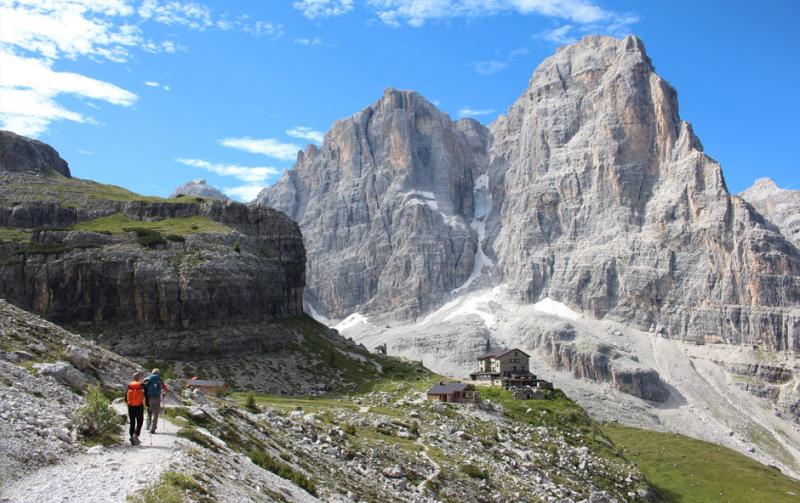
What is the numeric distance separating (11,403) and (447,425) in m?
55.6

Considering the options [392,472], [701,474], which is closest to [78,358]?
[392,472]

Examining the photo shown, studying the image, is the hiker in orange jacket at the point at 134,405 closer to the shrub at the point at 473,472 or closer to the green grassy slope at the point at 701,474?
the shrub at the point at 473,472

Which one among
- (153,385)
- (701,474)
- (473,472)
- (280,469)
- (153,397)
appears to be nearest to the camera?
(153,397)

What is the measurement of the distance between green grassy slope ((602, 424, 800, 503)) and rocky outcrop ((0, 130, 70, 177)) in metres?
137

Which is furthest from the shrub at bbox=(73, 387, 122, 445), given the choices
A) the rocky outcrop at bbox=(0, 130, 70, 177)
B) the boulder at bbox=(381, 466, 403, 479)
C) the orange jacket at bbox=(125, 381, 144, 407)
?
the rocky outcrop at bbox=(0, 130, 70, 177)

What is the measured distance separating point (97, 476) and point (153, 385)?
649 cm

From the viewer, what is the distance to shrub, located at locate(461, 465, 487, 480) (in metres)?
57.8

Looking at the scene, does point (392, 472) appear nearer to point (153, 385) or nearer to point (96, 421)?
point (153, 385)

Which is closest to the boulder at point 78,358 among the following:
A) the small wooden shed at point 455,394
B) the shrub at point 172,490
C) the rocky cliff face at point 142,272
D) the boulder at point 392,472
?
the shrub at point 172,490

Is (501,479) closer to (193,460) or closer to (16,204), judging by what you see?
(193,460)

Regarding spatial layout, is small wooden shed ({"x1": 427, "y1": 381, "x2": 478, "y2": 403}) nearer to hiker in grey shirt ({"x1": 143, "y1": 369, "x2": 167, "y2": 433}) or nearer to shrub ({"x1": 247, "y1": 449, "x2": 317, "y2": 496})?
shrub ({"x1": 247, "y1": 449, "x2": 317, "y2": 496})

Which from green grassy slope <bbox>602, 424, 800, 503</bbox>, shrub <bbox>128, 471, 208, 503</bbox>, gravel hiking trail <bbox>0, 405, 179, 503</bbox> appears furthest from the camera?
green grassy slope <bbox>602, 424, 800, 503</bbox>

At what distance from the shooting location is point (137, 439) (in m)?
26.1

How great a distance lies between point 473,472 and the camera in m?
58.2
